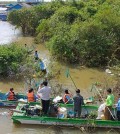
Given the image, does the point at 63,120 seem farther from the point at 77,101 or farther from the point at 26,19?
the point at 26,19

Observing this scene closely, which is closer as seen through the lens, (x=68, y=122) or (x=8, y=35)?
(x=68, y=122)

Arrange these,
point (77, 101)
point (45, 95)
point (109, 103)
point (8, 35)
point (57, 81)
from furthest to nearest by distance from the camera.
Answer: point (8, 35), point (57, 81), point (45, 95), point (77, 101), point (109, 103)

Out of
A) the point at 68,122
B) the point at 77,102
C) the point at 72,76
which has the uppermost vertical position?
the point at 72,76

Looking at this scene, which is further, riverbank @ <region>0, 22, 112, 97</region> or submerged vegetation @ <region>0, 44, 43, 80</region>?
submerged vegetation @ <region>0, 44, 43, 80</region>

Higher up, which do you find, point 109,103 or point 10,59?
point 10,59

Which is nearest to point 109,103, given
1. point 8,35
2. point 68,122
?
point 68,122

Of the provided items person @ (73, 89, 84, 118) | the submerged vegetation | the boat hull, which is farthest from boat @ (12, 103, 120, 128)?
the submerged vegetation

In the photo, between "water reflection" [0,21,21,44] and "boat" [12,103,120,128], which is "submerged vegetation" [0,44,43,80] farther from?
"water reflection" [0,21,21,44]

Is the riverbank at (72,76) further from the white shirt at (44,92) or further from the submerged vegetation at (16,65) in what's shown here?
the white shirt at (44,92)

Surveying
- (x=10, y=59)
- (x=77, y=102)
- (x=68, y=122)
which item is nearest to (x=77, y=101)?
(x=77, y=102)

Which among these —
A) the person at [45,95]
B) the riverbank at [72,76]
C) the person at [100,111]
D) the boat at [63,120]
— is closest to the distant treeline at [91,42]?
the riverbank at [72,76]

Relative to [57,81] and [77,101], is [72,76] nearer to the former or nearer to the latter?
[57,81]

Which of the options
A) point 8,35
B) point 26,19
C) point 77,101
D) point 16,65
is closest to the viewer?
point 77,101

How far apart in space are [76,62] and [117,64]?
3298 mm
